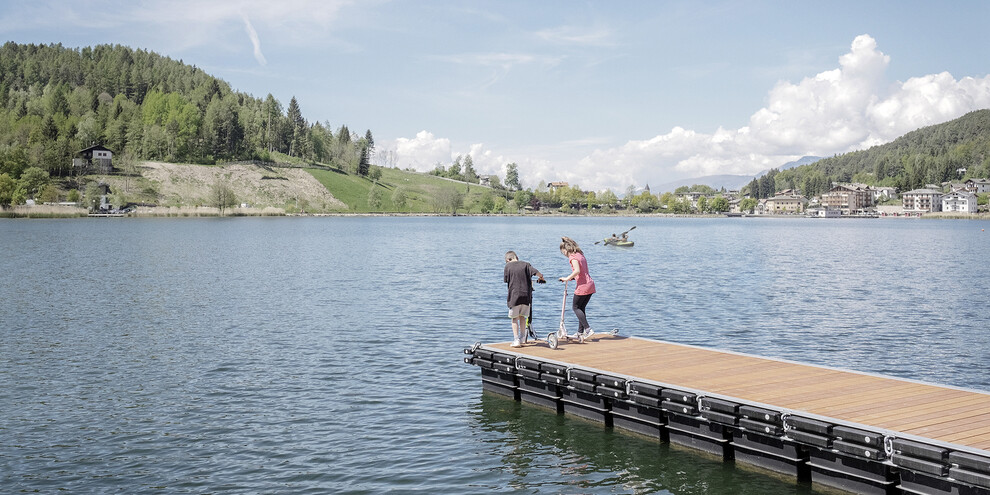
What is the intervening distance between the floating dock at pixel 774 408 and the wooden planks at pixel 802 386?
3 cm

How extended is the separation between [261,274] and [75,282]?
1364 centimetres

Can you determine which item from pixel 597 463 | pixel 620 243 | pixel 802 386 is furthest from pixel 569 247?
pixel 620 243

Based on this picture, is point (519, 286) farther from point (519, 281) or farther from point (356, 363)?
point (356, 363)

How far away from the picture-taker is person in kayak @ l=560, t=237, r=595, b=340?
906 inches

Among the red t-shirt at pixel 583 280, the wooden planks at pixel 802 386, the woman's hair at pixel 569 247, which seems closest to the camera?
the wooden planks at pixel 802 386

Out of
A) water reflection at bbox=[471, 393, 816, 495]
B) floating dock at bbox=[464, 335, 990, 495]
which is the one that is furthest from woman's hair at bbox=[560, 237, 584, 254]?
water reflection at bbox=[471, 393, 816, 495]

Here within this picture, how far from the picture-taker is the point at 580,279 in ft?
77.2

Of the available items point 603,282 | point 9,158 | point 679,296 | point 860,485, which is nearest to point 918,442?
point 860,485

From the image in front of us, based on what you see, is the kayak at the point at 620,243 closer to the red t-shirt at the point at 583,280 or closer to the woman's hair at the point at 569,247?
the red t-shirt at the point at 583,280

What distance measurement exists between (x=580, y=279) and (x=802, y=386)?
7813 mm

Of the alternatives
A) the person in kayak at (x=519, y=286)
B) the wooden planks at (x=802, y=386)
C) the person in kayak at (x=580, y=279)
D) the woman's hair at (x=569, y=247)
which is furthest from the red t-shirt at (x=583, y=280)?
the wooden planks at (x=802, y=386)

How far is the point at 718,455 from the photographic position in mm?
16703

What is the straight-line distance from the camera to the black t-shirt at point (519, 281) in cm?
2245

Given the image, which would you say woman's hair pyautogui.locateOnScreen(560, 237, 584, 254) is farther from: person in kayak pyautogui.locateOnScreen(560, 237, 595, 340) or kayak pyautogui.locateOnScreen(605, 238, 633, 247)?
kayak pyautogui.locateOnScreen(605, 238, 633, 247)
